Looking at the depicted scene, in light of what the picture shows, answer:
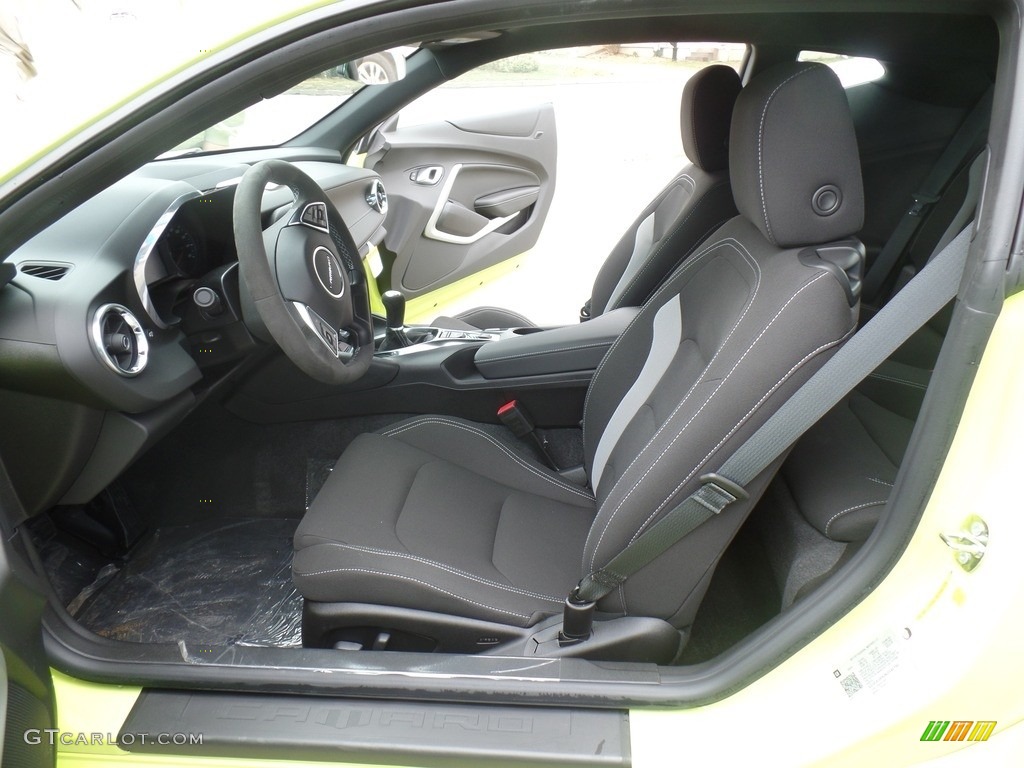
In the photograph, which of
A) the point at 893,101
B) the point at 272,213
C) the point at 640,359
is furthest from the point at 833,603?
the point at 893,101

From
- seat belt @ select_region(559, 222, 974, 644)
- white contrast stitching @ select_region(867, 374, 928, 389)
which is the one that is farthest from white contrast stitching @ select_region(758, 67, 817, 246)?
white contrast stitching @ select_region(867, 374, 928, 389)

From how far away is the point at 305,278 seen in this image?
1229mm

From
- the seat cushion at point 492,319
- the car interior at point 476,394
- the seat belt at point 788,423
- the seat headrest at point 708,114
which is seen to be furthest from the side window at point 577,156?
the seat belt at point 788,423

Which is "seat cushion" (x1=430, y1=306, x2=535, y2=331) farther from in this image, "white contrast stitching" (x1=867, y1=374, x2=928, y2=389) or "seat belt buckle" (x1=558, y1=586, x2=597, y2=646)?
"seat belt buckle" (x1=558, y1=586, x2=597, y2=646)

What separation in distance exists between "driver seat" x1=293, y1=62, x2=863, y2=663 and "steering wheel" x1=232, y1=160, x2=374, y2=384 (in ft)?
0.90

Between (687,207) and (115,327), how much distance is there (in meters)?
1.25

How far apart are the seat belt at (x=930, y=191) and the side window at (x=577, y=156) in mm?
765

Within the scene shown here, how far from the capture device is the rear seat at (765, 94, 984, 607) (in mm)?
1043

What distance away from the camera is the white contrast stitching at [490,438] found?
4.91 ft

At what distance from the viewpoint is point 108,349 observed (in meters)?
1.12

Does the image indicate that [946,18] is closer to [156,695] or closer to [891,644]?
[891,644]

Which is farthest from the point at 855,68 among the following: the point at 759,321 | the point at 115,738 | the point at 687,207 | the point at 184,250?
the point at 115,738

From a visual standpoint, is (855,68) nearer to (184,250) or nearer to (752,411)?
(752,411)

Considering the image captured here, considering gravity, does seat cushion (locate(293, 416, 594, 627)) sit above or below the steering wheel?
below
